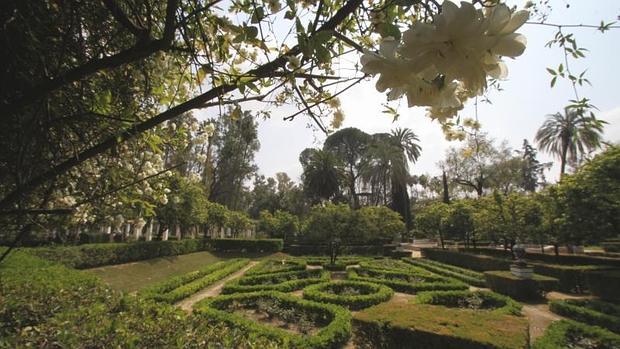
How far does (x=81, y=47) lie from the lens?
61.6 inches

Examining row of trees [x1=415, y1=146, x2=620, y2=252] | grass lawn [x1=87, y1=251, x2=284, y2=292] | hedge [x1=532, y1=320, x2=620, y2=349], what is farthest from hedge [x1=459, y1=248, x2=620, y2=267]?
grass lawn [x1=87, y1=251, x2=284, y2=292]

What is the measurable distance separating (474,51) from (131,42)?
78.2 inches

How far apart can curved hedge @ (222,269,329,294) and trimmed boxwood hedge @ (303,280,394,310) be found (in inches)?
45.4

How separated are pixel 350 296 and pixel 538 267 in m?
9.45

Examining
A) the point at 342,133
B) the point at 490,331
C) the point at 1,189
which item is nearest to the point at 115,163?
the point at 1,189

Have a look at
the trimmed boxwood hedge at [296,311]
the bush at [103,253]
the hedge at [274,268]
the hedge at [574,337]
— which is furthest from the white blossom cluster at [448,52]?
the hedge at [274,268]

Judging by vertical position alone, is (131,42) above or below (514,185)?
below

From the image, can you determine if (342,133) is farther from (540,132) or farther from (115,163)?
(115,163)

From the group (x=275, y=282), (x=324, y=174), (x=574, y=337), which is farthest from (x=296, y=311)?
(x=324, y=174)

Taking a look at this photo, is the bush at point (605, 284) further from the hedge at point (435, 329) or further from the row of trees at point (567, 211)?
the hedge at point (435, 329)

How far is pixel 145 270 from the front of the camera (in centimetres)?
1547

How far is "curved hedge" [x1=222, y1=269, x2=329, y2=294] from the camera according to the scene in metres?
11.3

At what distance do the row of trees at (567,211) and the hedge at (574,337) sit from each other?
4.25 meters

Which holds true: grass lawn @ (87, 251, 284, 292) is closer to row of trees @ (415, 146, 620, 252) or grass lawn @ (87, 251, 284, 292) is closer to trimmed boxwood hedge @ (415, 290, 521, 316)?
trimmed boxwood hedge @ (415, 290, 521, 316)
